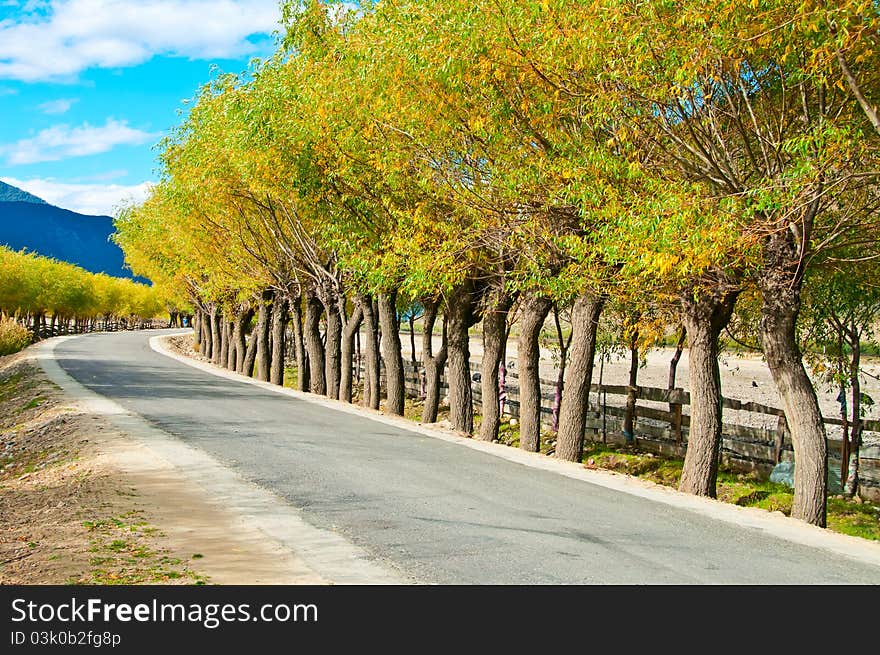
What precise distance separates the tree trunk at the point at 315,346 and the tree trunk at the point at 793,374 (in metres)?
22.2

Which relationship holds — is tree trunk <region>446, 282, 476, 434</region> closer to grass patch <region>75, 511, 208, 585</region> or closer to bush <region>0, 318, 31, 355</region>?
grass patch <region>75, 511, 208, 585</region>

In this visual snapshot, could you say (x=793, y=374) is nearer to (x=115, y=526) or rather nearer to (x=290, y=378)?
(x=115, y=526)

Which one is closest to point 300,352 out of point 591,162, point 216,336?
point 216,336

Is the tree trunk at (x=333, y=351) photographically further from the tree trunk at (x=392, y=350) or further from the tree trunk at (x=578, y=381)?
the tree trunk at (x=578, y=381)

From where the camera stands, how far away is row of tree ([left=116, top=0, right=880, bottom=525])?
10.7m

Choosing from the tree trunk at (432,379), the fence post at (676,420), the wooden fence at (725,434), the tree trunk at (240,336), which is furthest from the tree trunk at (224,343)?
the fence post at (676,420)

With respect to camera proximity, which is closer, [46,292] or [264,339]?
[264,339]

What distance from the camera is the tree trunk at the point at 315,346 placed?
110 feet

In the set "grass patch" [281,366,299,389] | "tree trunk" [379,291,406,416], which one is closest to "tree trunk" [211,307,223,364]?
"grass patch" [281,366,299,389]

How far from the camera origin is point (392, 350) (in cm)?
2647

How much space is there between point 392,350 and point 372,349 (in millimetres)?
1790

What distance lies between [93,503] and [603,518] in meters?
5.93
